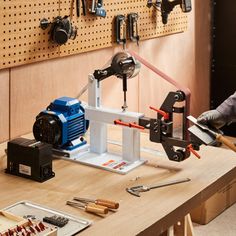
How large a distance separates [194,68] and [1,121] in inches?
65.6

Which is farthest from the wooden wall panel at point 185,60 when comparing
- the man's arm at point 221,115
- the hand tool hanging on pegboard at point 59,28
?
the man's arm at point 221,115

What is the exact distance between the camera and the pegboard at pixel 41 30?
2.21 m

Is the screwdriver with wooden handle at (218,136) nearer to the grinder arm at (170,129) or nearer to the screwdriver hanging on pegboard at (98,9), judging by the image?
the grinder arm at (170,129)

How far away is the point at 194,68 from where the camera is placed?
11.8ft

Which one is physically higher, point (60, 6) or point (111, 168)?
point (60, 6)

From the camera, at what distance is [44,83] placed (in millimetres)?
2449

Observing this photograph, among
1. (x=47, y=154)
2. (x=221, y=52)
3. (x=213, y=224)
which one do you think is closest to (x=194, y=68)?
(x=221, y=52)

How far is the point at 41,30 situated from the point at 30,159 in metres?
0.70

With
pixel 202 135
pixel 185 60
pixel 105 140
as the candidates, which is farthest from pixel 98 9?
pixel 185 60

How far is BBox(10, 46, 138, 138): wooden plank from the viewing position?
235 centimetres

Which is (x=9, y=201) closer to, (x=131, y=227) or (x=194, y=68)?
(x=131, y=227)

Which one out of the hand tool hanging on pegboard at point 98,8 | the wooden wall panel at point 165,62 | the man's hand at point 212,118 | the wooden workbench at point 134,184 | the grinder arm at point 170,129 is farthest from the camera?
the wooden wall panel at point 165,62

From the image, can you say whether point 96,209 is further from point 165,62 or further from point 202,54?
point 202,54

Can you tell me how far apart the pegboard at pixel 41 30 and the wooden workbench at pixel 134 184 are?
1.47 ft
